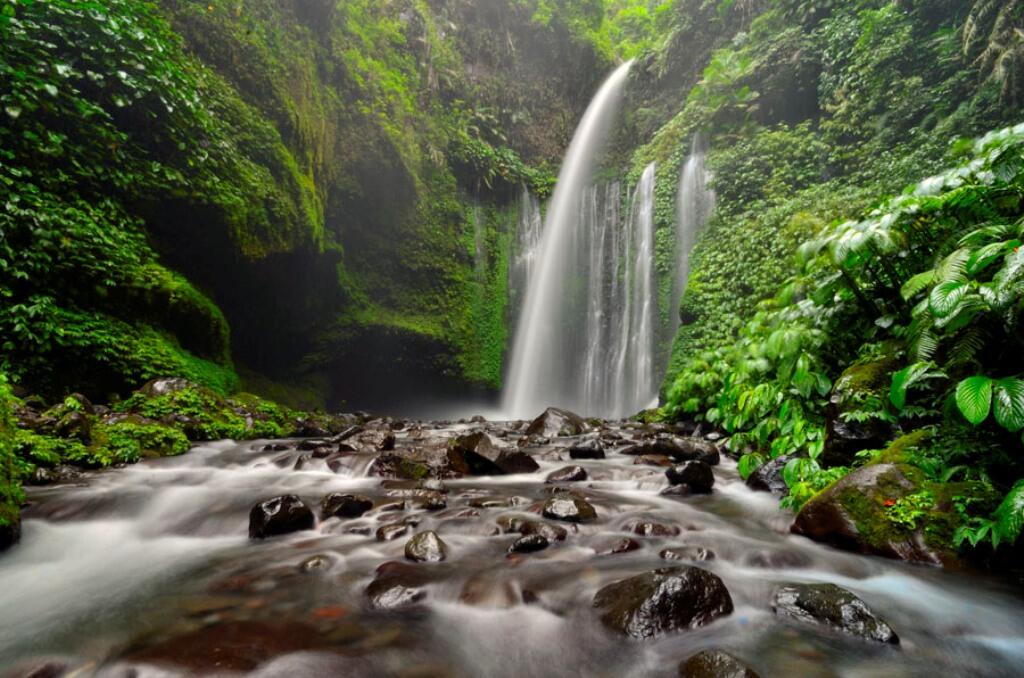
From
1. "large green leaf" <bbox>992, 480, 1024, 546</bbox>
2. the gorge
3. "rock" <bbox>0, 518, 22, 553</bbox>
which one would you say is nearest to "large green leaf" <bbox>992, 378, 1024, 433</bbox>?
the gorge

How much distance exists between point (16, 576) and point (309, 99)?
11.5 meters

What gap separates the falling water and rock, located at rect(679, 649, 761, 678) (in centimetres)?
1325

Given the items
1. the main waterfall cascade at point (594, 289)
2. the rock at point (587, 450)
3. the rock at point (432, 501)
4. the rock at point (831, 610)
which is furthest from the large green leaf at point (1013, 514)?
the main waterfall cascade at point (594, 289)

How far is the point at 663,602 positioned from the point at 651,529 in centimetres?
128

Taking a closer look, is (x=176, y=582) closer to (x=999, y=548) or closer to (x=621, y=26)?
(x=999, y=548)

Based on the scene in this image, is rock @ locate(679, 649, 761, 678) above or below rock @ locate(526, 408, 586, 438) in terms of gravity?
above

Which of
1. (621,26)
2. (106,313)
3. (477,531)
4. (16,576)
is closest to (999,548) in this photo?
(477,531)

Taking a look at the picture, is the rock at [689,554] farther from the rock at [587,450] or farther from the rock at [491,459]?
the rock at [587,450]

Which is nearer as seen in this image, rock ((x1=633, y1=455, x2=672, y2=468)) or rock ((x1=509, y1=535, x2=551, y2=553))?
rock ((x1=509, y1=535, x2=551, y2=553))

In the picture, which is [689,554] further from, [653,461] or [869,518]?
[653,461]

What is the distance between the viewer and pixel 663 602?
196 centimetres

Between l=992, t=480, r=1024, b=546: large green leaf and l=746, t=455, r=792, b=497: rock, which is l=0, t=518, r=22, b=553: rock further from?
l=746, t=455, r=792, b=497: rock

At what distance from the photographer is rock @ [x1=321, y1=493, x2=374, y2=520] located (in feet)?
11.5

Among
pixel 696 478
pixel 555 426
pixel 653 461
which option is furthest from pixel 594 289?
pixel 696 478
